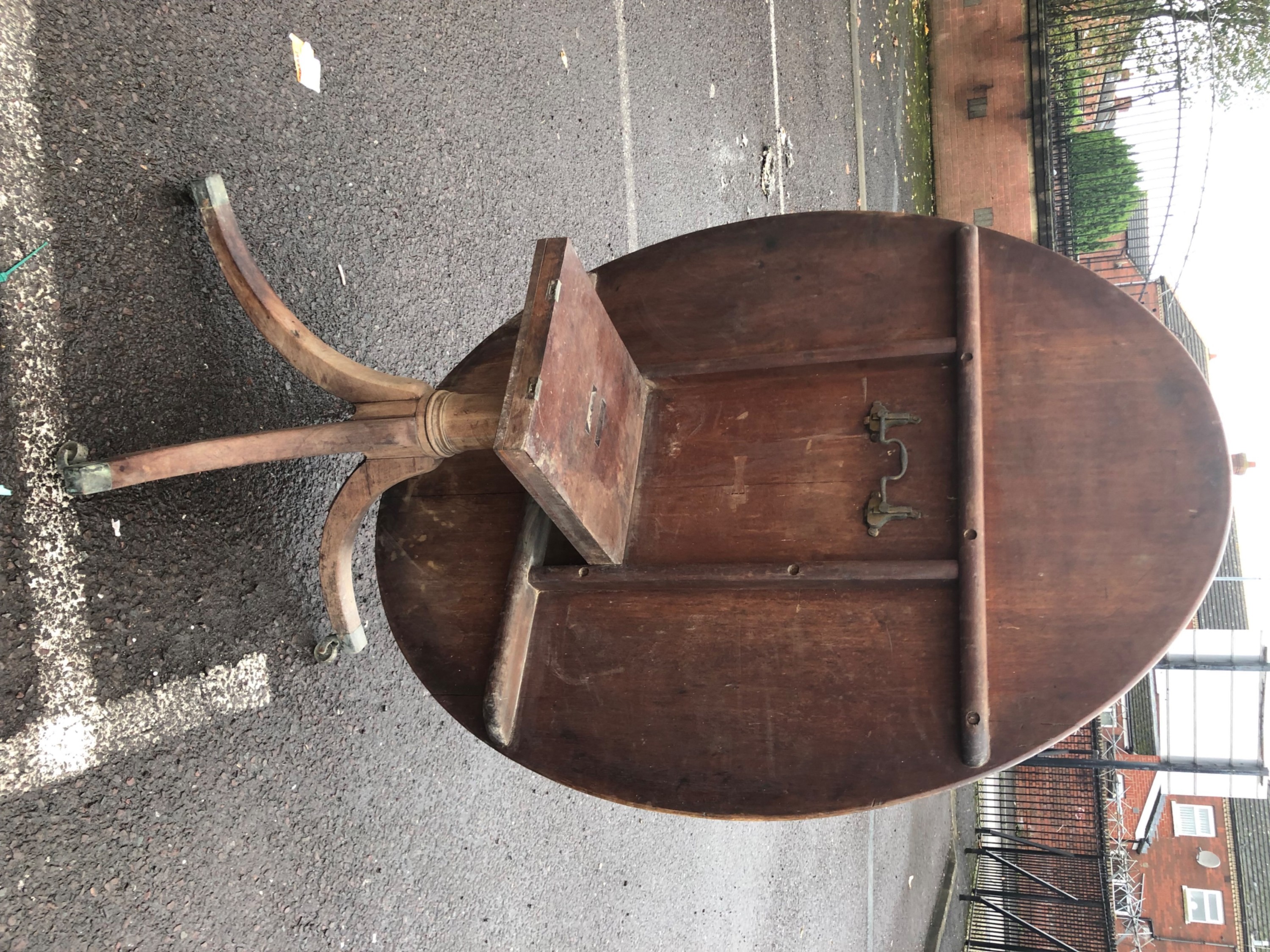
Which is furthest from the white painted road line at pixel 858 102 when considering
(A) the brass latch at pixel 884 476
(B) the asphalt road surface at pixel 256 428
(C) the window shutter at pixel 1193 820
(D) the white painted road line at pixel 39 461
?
(C) the window shutter at pixel 1193 820

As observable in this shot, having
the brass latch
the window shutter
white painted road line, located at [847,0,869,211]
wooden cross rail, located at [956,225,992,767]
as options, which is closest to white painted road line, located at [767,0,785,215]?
white painted road line, located at [847,0,869,211]

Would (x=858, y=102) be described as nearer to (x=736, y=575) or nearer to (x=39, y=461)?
(x=736, y=575)

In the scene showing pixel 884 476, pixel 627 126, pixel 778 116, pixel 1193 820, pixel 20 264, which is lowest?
pixel 1193 820

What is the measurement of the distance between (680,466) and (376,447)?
0.70 meters

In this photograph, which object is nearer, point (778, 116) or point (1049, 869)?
point (778, 116)

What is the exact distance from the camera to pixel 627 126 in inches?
160

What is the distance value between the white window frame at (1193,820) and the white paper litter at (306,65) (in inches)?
630

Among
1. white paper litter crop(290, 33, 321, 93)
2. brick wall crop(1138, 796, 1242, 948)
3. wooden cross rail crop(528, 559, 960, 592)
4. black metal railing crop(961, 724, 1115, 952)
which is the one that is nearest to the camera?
wooden cross rail crop(528, 559, 960, 592)

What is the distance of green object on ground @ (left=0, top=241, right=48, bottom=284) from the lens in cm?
180

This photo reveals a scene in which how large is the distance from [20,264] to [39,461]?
17.7 inches

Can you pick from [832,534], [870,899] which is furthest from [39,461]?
[870,899]

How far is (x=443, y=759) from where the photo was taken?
3018 millimetres

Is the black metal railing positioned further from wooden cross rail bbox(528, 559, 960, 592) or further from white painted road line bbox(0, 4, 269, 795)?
white painted road line bbox(0, 4, 269, 795)

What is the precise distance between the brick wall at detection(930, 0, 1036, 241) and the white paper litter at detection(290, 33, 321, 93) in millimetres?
7933
